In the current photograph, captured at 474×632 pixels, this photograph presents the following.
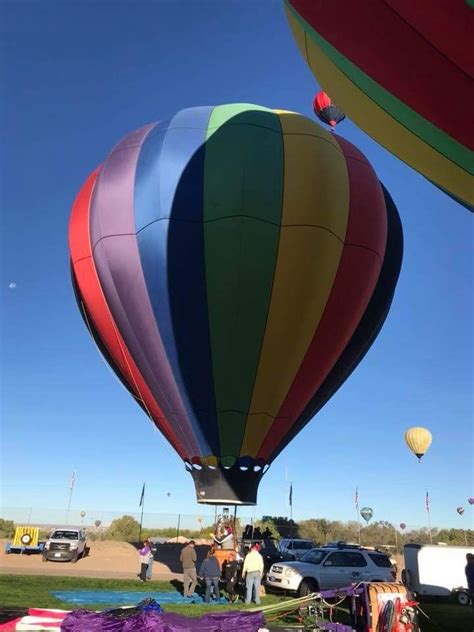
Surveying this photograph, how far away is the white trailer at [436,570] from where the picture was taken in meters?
16.5

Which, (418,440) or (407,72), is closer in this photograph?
(407,72)

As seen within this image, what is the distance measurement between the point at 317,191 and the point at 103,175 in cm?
585

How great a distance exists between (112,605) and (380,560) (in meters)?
8.00

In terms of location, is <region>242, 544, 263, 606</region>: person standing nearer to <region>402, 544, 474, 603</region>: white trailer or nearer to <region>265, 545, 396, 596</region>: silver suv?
<region>265, 545, 396, 596</region>: silver suv

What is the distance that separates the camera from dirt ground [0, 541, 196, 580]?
56.6 ft

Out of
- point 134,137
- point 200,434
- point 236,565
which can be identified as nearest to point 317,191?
point 134,137

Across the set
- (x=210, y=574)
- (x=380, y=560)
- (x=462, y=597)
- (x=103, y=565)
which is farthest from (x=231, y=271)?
(x=103, y=565)

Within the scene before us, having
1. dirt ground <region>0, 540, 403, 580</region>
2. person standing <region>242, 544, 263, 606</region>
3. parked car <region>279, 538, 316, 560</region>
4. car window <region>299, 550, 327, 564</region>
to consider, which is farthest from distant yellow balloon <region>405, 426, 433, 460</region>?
person standing <region>242, 544, 263, 606</region>

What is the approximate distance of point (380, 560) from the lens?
52.7 ft

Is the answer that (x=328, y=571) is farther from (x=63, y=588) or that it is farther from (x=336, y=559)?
(x=63, y=588)

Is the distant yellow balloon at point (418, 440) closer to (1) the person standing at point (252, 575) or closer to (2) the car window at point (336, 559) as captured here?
(2) the car window at point (336, 559)

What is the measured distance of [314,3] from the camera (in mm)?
8406

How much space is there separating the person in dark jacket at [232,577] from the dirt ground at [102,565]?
150 inches

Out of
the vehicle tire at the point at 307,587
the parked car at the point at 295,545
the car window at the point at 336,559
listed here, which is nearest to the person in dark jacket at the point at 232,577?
the vehicle tire at the point at 307,587
